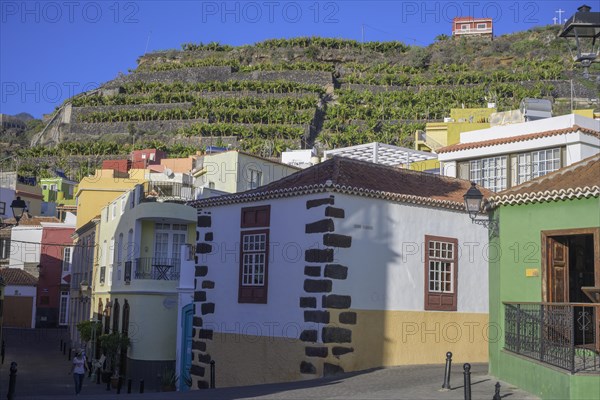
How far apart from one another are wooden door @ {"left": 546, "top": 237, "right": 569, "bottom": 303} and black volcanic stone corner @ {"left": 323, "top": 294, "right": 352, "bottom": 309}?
4789mm

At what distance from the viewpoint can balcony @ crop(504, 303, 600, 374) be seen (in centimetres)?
1293

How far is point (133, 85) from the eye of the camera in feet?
287

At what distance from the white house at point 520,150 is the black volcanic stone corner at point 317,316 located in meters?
9.03

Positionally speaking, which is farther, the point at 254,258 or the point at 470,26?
the point at 470,26

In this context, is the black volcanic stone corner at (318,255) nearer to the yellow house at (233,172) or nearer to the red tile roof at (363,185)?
the red tile roof at (363,185)

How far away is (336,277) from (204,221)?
212 inches

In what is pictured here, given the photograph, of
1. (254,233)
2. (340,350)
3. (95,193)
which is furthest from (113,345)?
(95,193)

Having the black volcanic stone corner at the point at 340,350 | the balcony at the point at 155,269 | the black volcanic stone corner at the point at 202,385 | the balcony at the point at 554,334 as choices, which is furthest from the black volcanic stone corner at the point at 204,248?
the balcony at the point at 554,334

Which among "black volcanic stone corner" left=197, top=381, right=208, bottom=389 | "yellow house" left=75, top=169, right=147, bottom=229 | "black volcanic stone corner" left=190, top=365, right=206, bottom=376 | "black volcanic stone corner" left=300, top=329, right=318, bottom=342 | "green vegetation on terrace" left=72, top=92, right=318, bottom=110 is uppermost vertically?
"green vegetation on terrace" left=72, top=92, right=318, bottom=110

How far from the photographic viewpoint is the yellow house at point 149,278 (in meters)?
27.8

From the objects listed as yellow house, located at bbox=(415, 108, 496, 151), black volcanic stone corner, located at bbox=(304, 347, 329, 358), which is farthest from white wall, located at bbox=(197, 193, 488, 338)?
yellow house, located at bbox=(415, 108, 496, 151)

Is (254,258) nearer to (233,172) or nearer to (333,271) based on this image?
(333,271)

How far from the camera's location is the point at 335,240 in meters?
17.9

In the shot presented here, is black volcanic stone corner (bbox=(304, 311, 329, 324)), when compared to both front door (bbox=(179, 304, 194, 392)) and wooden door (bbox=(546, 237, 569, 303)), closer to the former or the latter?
wooden door (bbox=(546, 237, 569, 303))
